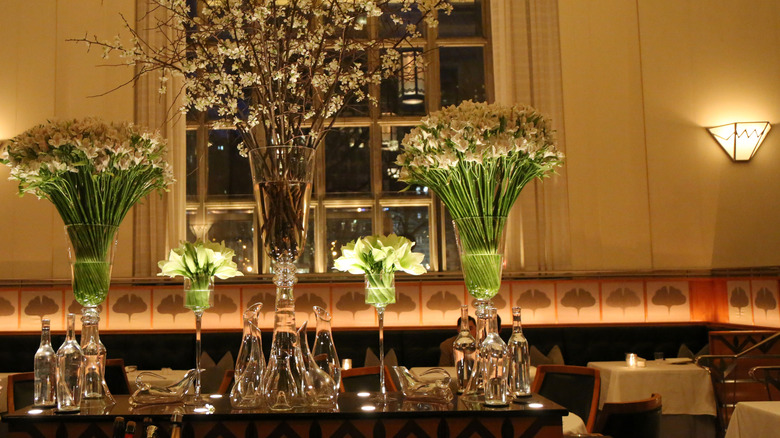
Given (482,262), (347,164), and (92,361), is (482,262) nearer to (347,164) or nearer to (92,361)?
(92,361)

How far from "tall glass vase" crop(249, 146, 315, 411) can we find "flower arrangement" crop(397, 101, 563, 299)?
0.34m

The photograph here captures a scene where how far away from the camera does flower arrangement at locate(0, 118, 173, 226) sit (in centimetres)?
184

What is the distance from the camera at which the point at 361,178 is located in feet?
23.6

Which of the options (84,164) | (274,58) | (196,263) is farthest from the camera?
(274,58)

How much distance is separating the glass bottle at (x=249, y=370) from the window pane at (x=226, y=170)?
212 inches

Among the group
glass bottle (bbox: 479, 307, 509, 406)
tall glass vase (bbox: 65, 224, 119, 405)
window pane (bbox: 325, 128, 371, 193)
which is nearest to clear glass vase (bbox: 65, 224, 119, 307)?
tall glass vase (bbox: 65, 224, 119, 405)

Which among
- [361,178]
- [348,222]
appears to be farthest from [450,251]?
[361,178]

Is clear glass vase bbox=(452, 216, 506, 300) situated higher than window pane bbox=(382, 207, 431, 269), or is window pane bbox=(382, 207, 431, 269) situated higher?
window pane bbox=(382, 207, 431, 269)

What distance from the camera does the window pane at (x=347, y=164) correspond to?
7.20 metres

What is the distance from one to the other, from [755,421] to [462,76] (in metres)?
4.89

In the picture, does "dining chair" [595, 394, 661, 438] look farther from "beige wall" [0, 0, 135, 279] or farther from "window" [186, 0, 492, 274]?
"beige wall" [0, 0, 135, 279]

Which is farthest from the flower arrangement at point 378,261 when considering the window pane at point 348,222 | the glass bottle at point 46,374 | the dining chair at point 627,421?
the window pane at point 348,222

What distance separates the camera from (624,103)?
22.7 ft

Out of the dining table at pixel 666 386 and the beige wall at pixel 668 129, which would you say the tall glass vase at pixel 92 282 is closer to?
the dining table at pixel 666 386
